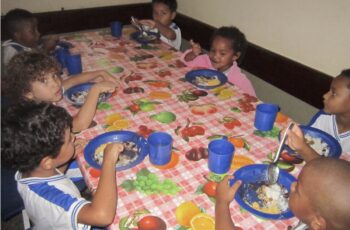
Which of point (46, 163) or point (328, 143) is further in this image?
point (328, 143)

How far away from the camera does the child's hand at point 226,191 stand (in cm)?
110

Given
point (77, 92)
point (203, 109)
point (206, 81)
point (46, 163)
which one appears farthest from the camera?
point (206, 81)

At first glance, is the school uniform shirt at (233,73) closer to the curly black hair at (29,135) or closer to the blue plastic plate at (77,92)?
the blue plastic plate at (77,92)

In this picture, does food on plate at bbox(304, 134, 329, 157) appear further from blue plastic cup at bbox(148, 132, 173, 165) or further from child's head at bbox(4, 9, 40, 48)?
child's head at bbox(4, 9, 40, 48)

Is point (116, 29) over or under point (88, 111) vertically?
over

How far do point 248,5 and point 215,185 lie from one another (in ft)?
7.28

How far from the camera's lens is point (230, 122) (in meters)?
1.67

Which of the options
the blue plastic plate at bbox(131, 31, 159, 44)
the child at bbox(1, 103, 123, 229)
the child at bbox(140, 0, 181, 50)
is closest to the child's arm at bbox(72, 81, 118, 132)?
the child at bbox(1, 103, 123, 229)

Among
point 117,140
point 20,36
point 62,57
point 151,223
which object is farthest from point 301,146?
point 20,36

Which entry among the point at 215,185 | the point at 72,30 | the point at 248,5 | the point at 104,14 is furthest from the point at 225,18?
the point at 215,185

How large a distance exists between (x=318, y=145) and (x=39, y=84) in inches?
61.0

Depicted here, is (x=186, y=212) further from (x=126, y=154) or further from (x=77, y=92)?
(x=77, y=92)

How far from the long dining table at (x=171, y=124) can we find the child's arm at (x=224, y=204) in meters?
0.06

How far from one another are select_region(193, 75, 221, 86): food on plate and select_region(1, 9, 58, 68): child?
4.43 ft
